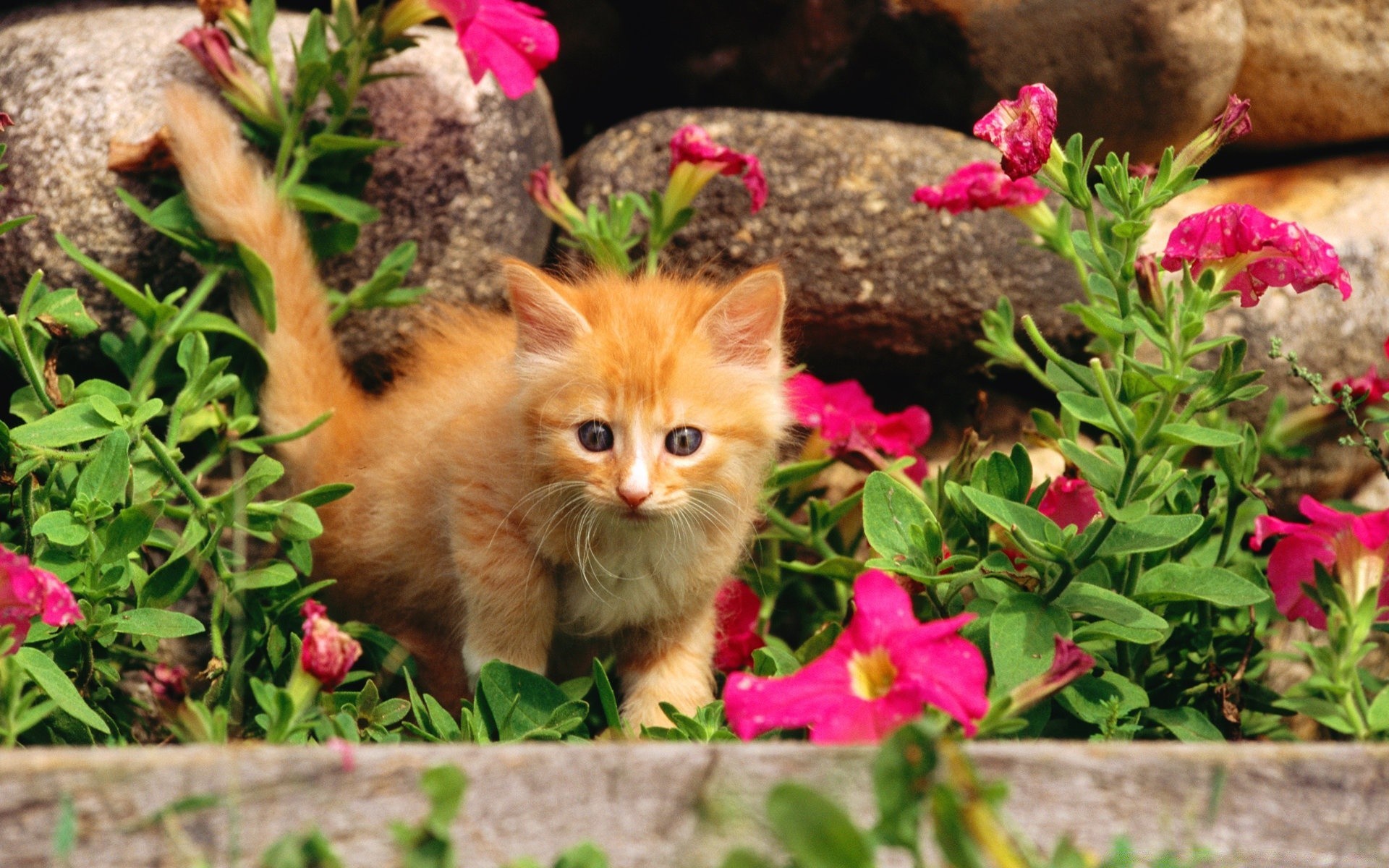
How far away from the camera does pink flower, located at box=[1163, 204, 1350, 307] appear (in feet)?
4.93

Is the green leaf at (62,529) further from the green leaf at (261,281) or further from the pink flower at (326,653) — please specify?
the green leaf at (261,281)

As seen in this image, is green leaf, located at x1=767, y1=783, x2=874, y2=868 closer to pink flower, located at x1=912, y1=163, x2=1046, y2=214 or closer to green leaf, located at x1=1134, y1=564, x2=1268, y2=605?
green leaf, located at x1=1134, y1=564, x2=1268, y2=605

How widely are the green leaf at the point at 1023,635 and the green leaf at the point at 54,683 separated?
1.08 metres

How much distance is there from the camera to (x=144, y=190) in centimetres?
217

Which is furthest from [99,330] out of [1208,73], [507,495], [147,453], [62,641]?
[1208,73]

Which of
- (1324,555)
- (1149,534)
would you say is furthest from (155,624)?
(1324,555)

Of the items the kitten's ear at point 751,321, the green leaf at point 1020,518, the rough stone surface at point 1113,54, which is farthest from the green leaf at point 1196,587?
the rough stone surface at point 1113,54

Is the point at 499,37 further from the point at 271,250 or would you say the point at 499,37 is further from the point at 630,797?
the point at 630,797

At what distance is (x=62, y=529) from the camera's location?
1582mm

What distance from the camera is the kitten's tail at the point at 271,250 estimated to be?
2090 millimetres

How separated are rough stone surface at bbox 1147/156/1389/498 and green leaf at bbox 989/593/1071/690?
1198 millimetres

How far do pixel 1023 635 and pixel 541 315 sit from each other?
0.91m

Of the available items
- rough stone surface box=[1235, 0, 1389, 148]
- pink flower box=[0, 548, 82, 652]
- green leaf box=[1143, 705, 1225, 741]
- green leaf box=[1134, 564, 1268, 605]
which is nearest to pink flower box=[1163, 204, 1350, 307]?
green leaf box=[1134, 564, 1268, 605]

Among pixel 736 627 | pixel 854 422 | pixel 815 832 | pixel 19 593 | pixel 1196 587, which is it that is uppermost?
pixel 815 832
